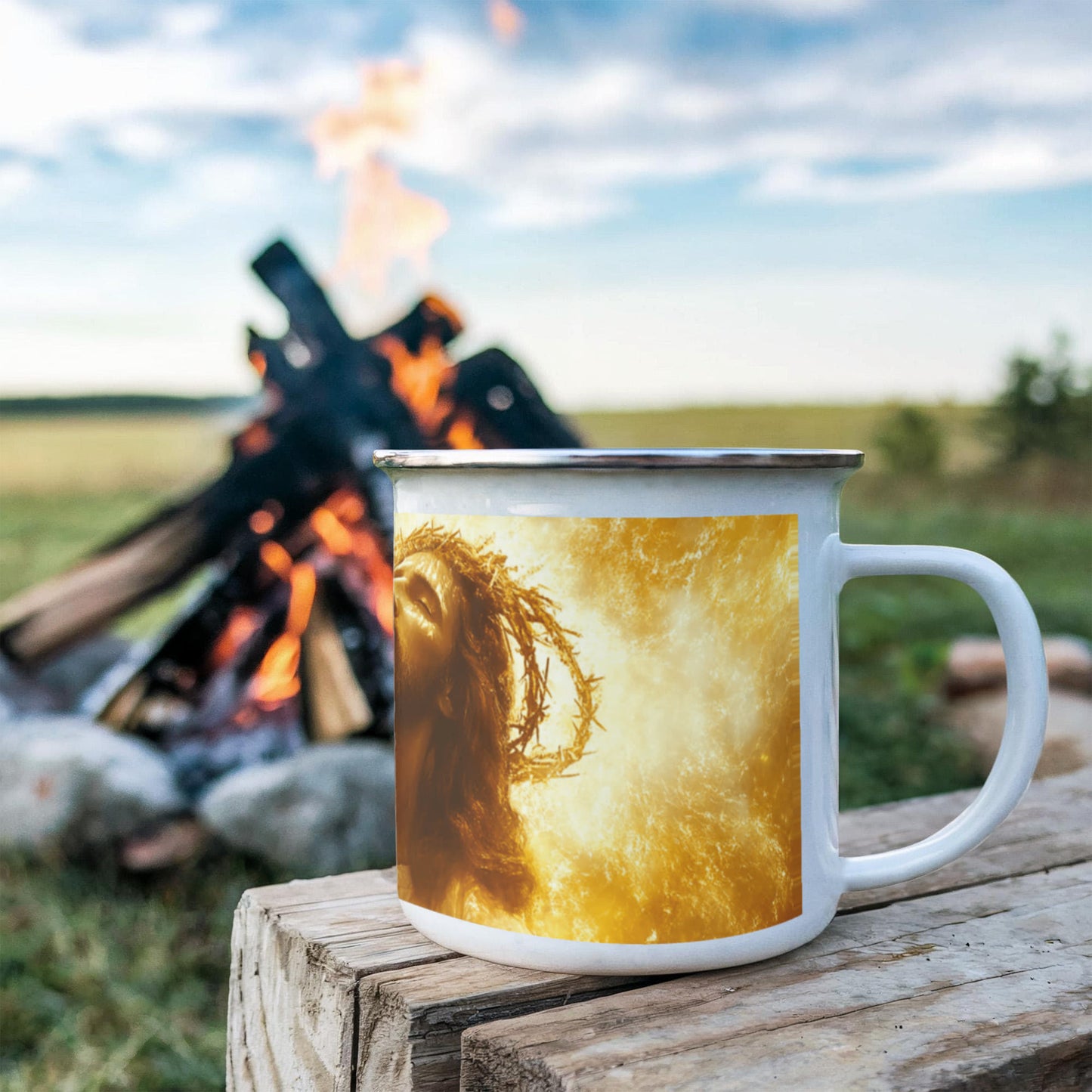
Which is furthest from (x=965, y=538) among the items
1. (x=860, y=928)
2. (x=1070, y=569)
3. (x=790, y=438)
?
(x=860, y=928)

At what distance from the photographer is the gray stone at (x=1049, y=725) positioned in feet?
11.0

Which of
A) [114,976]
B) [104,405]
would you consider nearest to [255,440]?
[114,976]

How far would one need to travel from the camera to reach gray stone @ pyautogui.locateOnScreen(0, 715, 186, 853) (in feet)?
8.63

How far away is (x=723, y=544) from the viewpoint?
721mm

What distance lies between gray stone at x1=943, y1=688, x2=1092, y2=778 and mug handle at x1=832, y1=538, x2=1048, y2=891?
2.55 metres

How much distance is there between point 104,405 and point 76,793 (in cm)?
499

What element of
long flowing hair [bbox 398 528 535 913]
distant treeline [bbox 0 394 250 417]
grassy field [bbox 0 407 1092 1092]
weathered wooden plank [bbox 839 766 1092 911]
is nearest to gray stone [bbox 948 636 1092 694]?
grassy field [bbox 0 407 1092 1092]

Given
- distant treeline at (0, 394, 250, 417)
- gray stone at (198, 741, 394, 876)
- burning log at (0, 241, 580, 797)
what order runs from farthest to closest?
distant treeline at (0, 394, 250, 417) → burning log at (0, 241, 580, 797) → gray stone at (198, 741, 394, 876)

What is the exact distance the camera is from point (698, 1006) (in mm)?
730

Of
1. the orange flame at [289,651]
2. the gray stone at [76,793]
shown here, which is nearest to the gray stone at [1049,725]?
the orange flame at [289,651]

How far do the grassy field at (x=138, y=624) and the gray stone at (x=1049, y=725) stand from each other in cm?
9

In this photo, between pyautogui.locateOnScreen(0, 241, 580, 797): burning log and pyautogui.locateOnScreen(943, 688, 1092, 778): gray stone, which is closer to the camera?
pyautogui.locateOnScreen(0, 241, 580, 797): burning log

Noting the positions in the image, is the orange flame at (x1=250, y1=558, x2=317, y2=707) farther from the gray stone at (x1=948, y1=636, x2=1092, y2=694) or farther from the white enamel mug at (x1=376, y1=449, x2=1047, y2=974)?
the gray stone at (x1=948, y1=636, x2=1092, y2=694)

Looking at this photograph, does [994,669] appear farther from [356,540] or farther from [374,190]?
[374,190]
